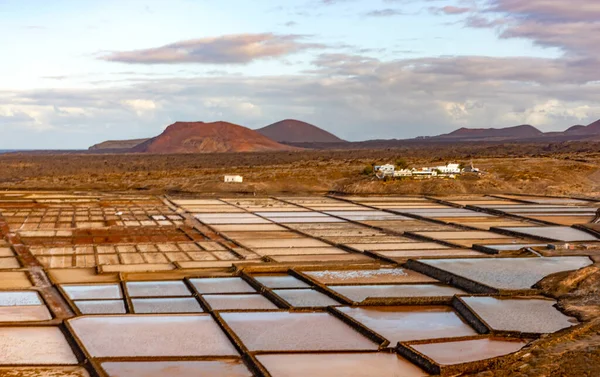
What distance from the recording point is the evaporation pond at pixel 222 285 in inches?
790

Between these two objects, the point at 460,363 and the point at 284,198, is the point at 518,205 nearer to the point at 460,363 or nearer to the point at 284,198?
the point at 284,198

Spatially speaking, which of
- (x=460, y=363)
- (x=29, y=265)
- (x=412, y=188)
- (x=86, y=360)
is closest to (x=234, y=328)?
(x=86, y=360)

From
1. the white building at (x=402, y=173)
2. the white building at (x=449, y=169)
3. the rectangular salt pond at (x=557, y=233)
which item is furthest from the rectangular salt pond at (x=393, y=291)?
the white building at (x=449, y=169)

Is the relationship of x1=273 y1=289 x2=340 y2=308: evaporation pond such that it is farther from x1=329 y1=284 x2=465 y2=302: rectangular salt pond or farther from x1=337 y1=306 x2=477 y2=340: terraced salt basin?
x1=337 y1=306 x2=477 y2=340: terraced salt basin

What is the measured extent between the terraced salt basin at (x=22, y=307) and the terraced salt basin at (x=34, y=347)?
83 centimetres

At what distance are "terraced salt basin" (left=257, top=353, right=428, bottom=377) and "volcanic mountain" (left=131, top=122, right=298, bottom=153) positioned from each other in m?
157

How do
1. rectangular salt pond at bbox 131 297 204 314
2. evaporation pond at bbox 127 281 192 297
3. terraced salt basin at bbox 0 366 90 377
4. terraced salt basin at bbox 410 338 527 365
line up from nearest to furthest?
terraced salt basin at bbox 0 366 90 377 → terraced salt basin at bbox 410 338 527 365 → rectangular salt pond at bbox 131 297 204 314 → evaporation pond at bbox 127 281 192 297

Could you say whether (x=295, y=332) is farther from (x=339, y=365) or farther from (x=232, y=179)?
(x=232, y=179)

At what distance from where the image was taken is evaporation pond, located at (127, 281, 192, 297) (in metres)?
19.5

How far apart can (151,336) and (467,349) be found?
19.8 ft

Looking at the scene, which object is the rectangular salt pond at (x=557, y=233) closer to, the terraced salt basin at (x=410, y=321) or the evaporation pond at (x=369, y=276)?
the evaporation pond at (x=369, y=276)

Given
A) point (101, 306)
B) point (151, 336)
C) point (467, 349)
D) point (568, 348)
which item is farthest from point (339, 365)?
point (101, 306)

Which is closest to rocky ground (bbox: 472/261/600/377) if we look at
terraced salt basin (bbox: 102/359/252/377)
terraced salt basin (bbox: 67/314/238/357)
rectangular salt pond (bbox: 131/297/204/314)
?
terraced salt basin (bbox: 102/359/252/377)

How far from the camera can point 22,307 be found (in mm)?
17844
